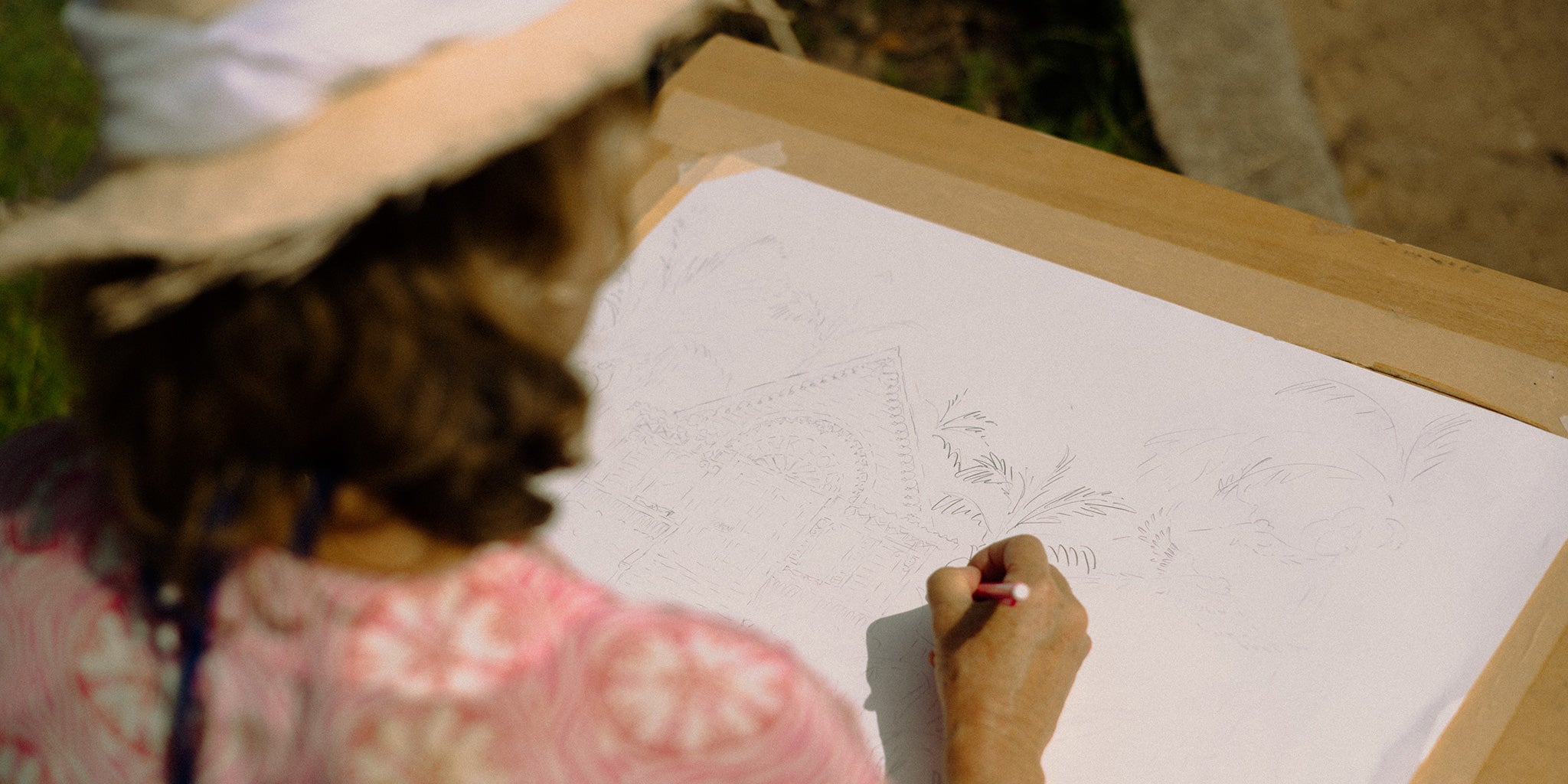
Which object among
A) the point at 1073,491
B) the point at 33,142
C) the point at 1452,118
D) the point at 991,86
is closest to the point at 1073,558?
the point at 1073,491

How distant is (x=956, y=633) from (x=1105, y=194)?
50cm

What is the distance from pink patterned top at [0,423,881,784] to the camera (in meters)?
0.52

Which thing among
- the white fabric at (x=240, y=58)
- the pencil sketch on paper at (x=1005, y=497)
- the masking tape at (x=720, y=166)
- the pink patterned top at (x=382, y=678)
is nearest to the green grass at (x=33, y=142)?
the masking tape at (x=720, y=166)

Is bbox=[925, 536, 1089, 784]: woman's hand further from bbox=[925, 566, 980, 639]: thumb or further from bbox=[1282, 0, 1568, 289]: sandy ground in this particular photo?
bbox=[1282, 0, 1568, 289]: sandy ground

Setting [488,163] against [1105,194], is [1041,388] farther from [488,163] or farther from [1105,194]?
[488,163]

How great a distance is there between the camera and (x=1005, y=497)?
0.97m

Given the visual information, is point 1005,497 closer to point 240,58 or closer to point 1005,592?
point 1005,592

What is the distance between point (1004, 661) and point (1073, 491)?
179mm

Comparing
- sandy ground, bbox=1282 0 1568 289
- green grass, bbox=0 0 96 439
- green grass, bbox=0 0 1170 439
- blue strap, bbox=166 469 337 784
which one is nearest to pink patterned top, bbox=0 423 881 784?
blue strap, bbox=166 469 337 784

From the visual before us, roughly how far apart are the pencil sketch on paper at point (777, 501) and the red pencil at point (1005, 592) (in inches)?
2.6

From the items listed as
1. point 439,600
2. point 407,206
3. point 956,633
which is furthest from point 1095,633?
point 407,206

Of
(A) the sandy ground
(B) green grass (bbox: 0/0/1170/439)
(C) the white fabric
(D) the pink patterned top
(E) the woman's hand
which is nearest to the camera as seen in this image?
(C) the white fabric

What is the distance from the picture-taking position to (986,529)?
957 millimetres

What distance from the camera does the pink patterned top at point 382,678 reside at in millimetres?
521
